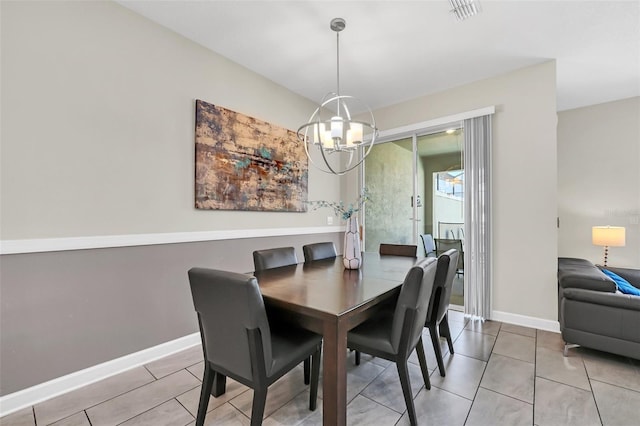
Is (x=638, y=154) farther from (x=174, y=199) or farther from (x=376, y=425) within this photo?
(x=174, y=199)

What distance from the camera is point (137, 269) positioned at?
7.14 ft

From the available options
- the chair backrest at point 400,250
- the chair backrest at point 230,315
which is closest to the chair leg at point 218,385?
the chair backrest at point 230,315

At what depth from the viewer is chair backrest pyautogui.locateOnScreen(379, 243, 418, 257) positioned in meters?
2.86

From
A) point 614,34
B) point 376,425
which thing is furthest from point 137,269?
point 614,34

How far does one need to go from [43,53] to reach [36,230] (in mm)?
1145

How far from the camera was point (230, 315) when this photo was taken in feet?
4.03

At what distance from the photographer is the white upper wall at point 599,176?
3688mm

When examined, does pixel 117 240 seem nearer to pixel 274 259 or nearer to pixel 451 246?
pixel 274 259

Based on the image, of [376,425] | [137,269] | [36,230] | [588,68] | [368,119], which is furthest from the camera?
[368,119]

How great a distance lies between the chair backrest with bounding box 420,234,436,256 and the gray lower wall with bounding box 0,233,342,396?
2.81 meters

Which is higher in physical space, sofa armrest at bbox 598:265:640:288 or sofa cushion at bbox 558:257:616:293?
sofa cushion at bbox 558:257:616:293

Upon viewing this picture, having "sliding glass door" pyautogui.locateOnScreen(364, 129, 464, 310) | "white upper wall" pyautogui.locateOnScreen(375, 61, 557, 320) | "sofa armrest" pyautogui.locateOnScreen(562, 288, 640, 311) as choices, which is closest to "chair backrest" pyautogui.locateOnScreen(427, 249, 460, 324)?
"sofa armrest" pyautogui.locateOnScreen(562, 288, 640, 311)

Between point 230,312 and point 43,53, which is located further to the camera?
point 43,53

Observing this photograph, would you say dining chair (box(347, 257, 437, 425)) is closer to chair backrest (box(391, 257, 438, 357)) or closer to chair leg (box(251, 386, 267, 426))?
chair backrest (box(391, 257, 438, 357))
